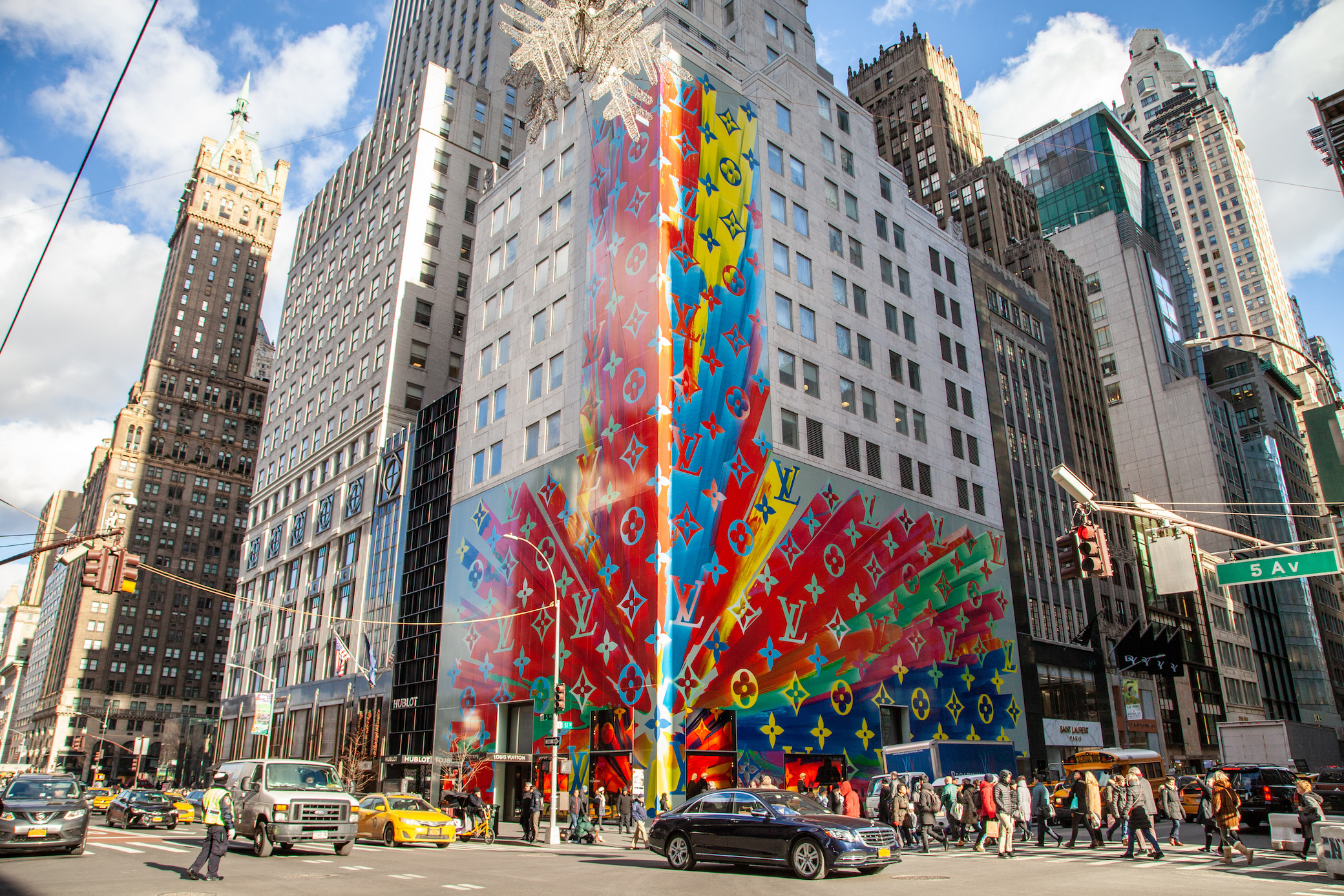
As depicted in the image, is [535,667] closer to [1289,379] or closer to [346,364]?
[346,364]

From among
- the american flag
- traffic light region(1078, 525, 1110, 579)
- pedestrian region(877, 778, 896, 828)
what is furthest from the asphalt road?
the american flag

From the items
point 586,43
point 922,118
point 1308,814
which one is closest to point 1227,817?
point 1308,814

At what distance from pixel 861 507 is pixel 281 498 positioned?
58043mm

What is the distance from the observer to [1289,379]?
134250 millimetres

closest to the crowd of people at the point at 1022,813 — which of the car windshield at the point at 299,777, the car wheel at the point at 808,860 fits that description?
the car wheel at the point at 808,860

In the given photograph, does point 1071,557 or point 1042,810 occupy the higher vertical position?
point 1071,557

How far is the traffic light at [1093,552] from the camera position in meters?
18.9

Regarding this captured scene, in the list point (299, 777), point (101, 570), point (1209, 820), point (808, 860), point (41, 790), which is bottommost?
point (808, 860)

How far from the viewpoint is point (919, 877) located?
17.2 m

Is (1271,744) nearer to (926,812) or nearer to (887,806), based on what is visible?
(887,806)

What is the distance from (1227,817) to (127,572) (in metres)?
27.3

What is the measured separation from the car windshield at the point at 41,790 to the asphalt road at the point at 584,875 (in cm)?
133

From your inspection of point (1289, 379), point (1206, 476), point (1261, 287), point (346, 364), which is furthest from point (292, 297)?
point (1261, 287)

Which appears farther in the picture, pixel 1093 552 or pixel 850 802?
pixel 850 802
